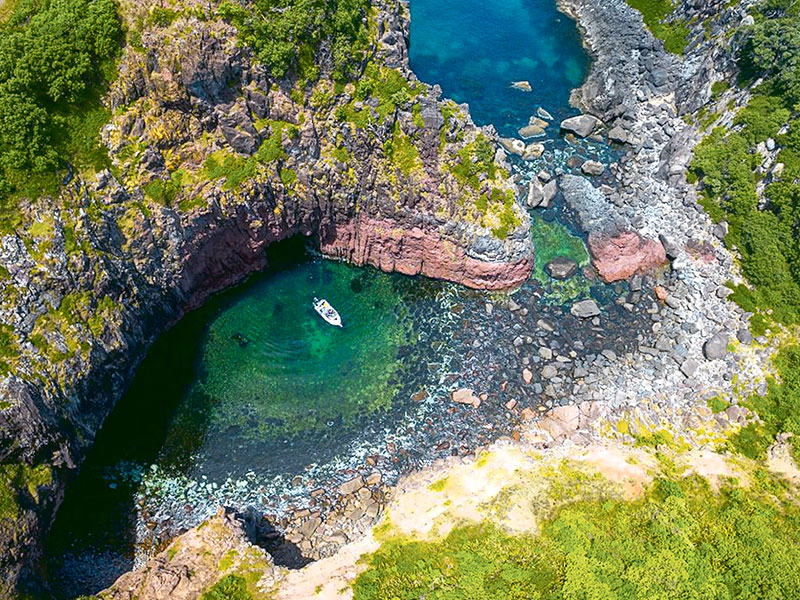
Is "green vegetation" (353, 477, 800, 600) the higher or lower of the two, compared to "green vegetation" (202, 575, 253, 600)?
higher

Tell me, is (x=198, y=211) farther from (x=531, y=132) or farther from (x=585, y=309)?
(x=531, y=132)

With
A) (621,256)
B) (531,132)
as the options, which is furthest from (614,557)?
(531,132)

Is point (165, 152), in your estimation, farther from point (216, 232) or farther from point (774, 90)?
point (774, 90)

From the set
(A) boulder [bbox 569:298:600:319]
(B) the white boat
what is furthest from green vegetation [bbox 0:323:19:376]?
(A) boulder [bbox 569:298:600:319]

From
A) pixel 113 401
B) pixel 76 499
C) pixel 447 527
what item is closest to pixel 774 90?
pixel 447 527

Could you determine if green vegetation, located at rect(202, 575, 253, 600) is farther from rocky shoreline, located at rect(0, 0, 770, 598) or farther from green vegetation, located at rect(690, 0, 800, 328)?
green vegetation, located at rect(690, 0, 800, 328)

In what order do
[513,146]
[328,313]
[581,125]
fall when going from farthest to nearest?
[581,125]
[513,146]
[328,313]

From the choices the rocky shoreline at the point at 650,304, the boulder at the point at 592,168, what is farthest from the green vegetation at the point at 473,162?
the boulder at the point at 592,168
